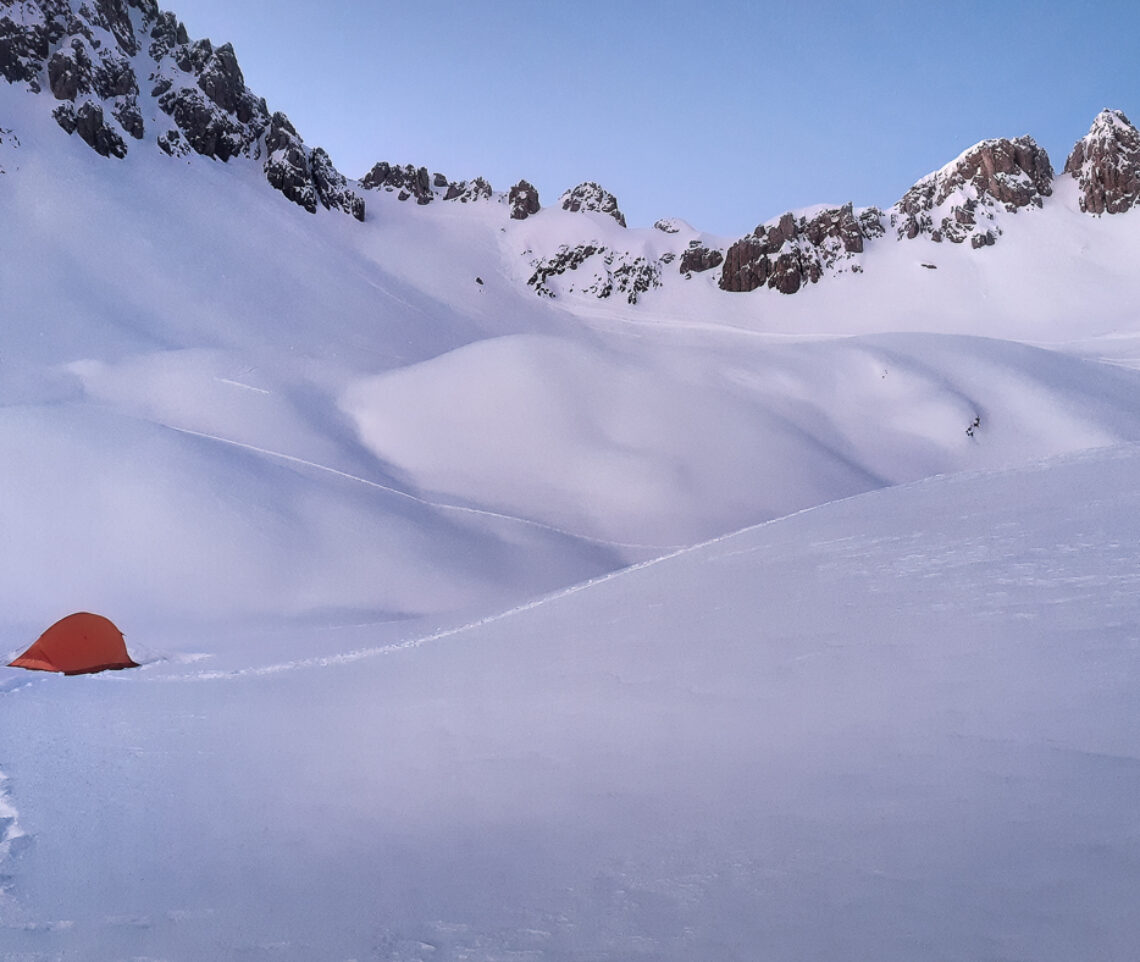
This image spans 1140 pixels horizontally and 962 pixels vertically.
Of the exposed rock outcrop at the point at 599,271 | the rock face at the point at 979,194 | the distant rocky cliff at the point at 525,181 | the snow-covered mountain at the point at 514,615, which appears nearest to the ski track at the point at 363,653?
the snow-covered mountain at the point at 514,615

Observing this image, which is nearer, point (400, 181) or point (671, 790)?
point (671, 790)

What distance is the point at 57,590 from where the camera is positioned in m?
12.4

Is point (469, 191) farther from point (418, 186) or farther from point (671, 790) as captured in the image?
point (671, 790)

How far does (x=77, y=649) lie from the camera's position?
9.04 m

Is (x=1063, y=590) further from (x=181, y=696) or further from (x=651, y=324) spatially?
(x=651, y=324)

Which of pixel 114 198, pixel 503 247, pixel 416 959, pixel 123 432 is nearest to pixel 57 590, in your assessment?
pixel 123 432

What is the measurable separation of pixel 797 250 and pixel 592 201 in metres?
23.1

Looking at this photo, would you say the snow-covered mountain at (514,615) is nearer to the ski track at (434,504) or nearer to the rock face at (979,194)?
the ski track at (434,504)

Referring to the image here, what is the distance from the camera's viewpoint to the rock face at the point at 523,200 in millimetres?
68088

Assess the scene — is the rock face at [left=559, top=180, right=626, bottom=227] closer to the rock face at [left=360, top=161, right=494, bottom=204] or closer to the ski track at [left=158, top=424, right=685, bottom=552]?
the rock face at [left=360, top=161, right=494, bottom=204]

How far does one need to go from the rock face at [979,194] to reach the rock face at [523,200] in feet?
113

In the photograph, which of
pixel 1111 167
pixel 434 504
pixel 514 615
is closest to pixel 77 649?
pixel 514 615

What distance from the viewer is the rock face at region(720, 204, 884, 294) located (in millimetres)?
58406

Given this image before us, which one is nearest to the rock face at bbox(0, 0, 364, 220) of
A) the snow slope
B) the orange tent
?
the orange tent
